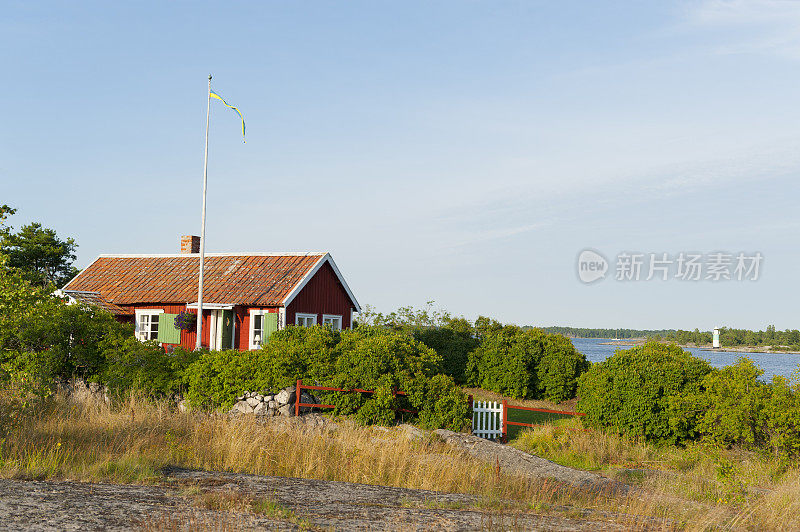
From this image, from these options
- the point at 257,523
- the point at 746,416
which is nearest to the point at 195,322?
the point at 746,416

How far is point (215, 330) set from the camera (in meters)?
26.1

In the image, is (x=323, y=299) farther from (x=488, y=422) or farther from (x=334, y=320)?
(x=488, y=422)

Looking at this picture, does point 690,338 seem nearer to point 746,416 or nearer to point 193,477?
point 746,416

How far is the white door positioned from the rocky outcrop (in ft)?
33.7

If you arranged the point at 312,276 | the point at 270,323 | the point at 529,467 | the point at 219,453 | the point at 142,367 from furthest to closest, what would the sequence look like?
the point at 312,276, the point at 270,323, the point at 142,367, the point at 529,467, the point at 219,453

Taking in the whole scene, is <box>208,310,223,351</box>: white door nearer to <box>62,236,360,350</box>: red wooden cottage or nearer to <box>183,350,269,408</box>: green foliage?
<box>62,236,360,350</box>: red wooden cottage

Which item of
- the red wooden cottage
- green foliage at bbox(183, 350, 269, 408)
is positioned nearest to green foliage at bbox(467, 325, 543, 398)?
the red wooden cottage

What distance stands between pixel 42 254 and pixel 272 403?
34527 mm

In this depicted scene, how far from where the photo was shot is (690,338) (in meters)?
131

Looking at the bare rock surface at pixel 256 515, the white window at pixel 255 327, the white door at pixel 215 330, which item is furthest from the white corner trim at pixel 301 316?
the bare rock surface at pixel 256 515

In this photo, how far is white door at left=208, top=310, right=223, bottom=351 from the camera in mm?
25922

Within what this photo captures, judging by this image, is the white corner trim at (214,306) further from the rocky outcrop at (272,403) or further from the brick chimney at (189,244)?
the rocky outcrop at (272,403)

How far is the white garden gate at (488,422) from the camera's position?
16.8m

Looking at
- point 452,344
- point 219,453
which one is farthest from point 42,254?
point 219,453
